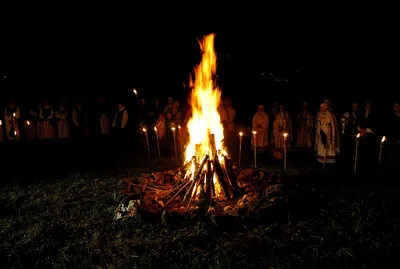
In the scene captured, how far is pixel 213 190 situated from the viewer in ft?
24.5

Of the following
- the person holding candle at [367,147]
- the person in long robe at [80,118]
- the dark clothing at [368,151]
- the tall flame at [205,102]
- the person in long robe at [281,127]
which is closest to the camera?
the tall flame at [205,102]

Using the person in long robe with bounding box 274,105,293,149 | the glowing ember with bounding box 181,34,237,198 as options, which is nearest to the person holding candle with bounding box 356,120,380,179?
the person in long robe with bounding box 274,105,293,149

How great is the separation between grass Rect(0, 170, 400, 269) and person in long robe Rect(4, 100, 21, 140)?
11060 millimetres

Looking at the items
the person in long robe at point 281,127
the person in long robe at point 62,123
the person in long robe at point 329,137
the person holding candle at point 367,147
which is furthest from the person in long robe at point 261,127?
the person in long robe at point 62,123

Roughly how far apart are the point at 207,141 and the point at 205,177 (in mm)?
958

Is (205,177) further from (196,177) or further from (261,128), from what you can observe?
(261,128)

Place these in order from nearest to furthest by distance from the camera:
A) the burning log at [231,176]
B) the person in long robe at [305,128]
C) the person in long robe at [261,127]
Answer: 1. the burning log at [231,176]
2. the person in long robe at [305,128]
3. the person in long robe at [261,127]

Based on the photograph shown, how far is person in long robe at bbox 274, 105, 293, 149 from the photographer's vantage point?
12.1 m

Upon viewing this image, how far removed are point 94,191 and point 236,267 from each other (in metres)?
4.95

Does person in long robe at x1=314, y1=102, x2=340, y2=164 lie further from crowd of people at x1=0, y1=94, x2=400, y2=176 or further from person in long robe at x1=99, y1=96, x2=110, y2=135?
person in long robe at x1=99, y1=96, x2=110, y2=135

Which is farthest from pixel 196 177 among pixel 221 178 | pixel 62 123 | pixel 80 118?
pixel 62 123

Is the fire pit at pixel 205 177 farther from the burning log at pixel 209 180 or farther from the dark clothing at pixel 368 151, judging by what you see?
the dark clothing at pixel 368 151

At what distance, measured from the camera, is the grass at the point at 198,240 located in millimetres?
A: 4910

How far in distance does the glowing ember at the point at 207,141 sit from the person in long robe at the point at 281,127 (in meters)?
4.17
